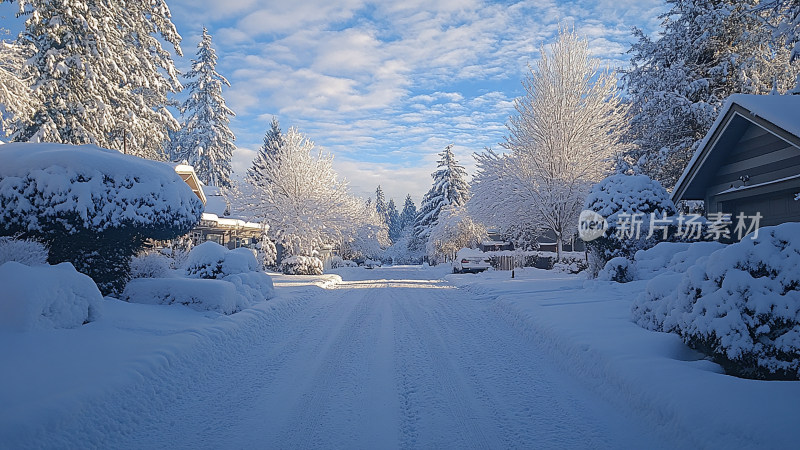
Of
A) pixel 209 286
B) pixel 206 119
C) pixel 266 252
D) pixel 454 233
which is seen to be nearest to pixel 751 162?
pixel 209 286

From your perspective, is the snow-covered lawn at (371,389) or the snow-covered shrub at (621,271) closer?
the snow-covered lawn at (371,389)

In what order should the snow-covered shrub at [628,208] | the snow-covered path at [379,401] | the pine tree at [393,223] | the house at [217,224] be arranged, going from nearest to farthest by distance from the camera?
the snow-covered path at [379,401]
the snow-covered shrub at [628,208]
the house at [217,224]
the pine tree at [393,223]

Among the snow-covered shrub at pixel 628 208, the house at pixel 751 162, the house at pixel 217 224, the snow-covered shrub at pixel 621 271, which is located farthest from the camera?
the house at pixel 217 224

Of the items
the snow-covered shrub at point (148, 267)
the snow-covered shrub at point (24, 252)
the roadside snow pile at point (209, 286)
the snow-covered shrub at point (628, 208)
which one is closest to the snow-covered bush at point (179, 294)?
the roadside snow pile at point (209, 286)

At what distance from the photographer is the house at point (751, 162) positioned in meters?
10.8

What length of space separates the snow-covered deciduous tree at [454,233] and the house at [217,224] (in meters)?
18.1

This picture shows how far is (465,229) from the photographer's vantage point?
152ft

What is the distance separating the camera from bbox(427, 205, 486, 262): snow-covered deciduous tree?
149 feet

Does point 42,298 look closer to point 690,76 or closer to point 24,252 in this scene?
point 24,252

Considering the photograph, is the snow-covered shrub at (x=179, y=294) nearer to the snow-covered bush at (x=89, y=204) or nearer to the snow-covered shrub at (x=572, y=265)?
the snow-covered bush at (x=89, y=204)

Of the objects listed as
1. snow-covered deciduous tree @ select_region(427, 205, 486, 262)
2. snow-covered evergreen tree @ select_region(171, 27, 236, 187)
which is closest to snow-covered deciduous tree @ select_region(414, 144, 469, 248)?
snow-covered deciduous tree @ select_region(427, 205, 486, 262)

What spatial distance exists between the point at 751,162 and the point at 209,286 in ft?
44.7

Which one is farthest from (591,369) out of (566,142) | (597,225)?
(566,142)

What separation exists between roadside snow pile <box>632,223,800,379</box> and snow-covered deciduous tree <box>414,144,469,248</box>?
2033 inches
